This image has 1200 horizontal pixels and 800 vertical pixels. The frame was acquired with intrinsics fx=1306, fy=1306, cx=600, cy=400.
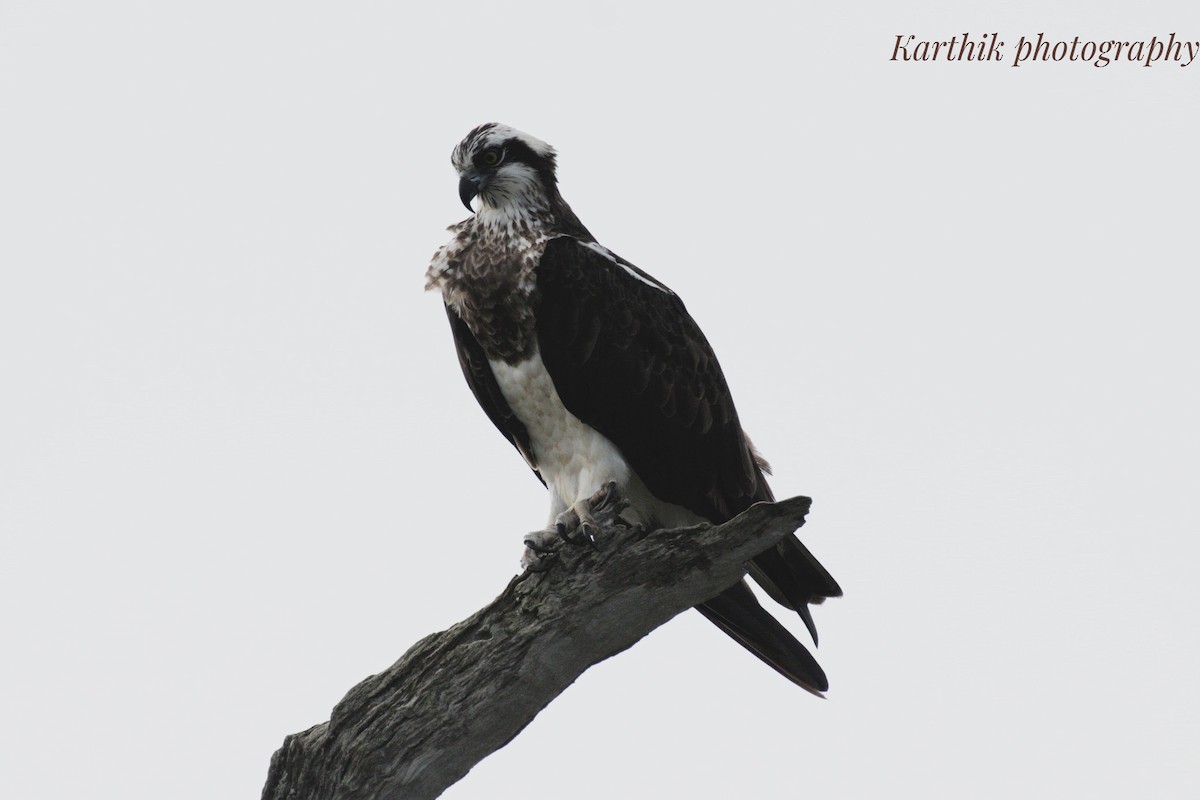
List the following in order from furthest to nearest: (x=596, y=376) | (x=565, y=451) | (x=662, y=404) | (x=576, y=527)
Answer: (x=565, y=451) < (x=662, y=404) < (x=596, y=376) < (x=576, y=527)

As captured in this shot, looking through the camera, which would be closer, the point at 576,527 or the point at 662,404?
the point at 576,527

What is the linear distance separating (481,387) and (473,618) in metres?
1.55

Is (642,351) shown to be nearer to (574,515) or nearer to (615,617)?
(574,515)

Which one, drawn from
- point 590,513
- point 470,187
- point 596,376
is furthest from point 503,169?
point 590,513

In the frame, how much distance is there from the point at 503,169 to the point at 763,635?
267cm

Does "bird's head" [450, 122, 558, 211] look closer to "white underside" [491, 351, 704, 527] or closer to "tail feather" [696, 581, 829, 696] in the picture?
"white underside" [491, 351, 704, 527]

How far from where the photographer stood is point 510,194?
6.61 meters

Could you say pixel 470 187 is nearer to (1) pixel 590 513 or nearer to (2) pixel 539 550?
(1) pixel 590 513

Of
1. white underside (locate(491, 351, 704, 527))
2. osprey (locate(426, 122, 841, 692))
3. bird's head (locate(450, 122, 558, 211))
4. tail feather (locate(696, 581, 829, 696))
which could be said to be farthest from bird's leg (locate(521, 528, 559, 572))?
bird's head (locate(450, 122, 558, 211))

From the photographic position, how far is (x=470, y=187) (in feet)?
21.6

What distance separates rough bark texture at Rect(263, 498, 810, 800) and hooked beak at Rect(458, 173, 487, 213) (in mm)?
2029

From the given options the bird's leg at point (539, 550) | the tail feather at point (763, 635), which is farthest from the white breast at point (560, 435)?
the tail feather at point (763, 635)

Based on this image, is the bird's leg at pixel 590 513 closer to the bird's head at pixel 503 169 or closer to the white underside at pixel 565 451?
the white underside at pixel 565 451

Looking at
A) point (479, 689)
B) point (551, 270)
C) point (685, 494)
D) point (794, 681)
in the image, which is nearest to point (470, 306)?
point (551, 270)
